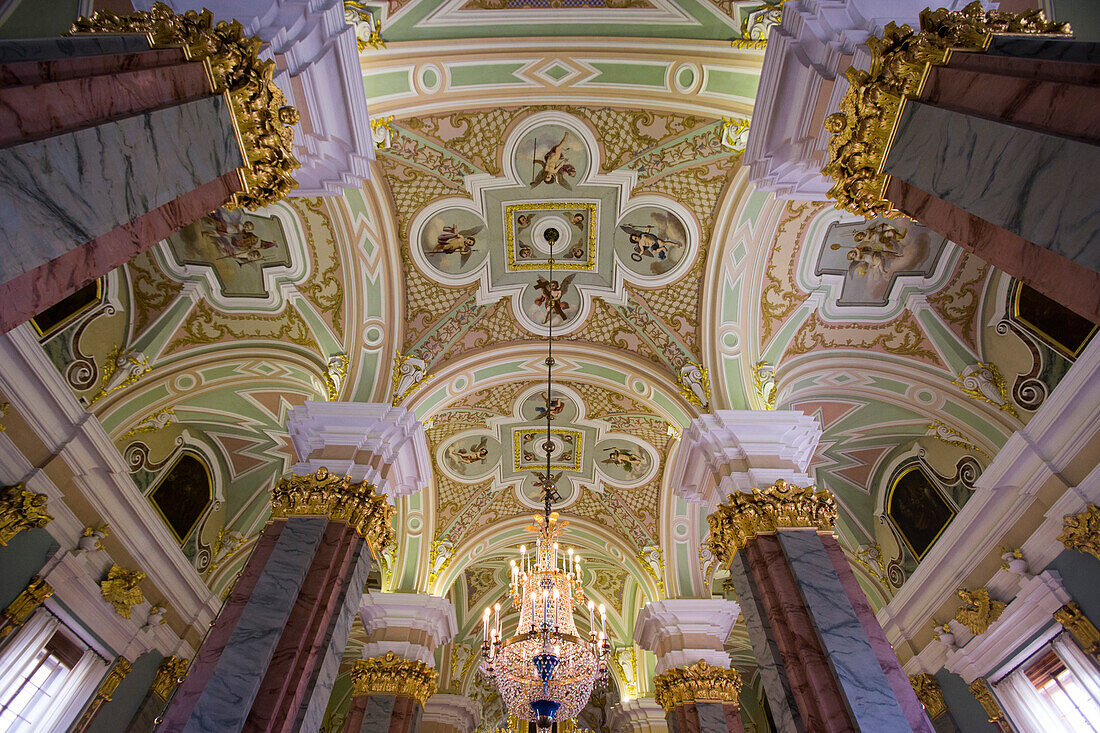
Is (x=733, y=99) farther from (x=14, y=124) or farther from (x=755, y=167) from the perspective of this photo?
(x=14, y=124)

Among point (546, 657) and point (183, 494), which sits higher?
point (183, 494)

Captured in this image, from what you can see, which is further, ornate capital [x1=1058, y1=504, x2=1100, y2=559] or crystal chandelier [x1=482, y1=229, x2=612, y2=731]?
crystal chandelier [x1=482, y1=229, x2=612, y2=731]

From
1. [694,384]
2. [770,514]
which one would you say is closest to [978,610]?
[770,514]

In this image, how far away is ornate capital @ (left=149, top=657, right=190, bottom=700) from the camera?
28.5 ft

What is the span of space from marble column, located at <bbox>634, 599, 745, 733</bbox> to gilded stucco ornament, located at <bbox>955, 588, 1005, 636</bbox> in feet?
10.5

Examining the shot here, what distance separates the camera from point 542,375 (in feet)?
31.9

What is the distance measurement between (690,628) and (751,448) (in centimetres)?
456

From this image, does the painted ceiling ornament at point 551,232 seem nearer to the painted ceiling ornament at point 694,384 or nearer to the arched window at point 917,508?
the painted ceiling ornament at point 694,384

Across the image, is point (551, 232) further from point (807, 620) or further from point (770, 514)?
point (807, 620)

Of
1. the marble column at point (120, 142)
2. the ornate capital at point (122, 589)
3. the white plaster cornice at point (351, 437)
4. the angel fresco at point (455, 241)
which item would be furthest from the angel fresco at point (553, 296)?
the ornate capital at point (122, 589)

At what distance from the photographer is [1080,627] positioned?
6246 mm

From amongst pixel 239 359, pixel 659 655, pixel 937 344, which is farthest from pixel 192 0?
pixel 659 655

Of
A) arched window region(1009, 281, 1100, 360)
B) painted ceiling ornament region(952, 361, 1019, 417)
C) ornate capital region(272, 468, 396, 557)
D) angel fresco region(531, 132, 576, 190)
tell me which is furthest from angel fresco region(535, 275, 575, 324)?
arched window region(1009, 281, 1100, 360)

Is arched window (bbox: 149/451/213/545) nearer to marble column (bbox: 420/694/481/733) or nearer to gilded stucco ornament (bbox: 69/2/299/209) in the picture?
marble column (bbox: 420/694/481/733)
